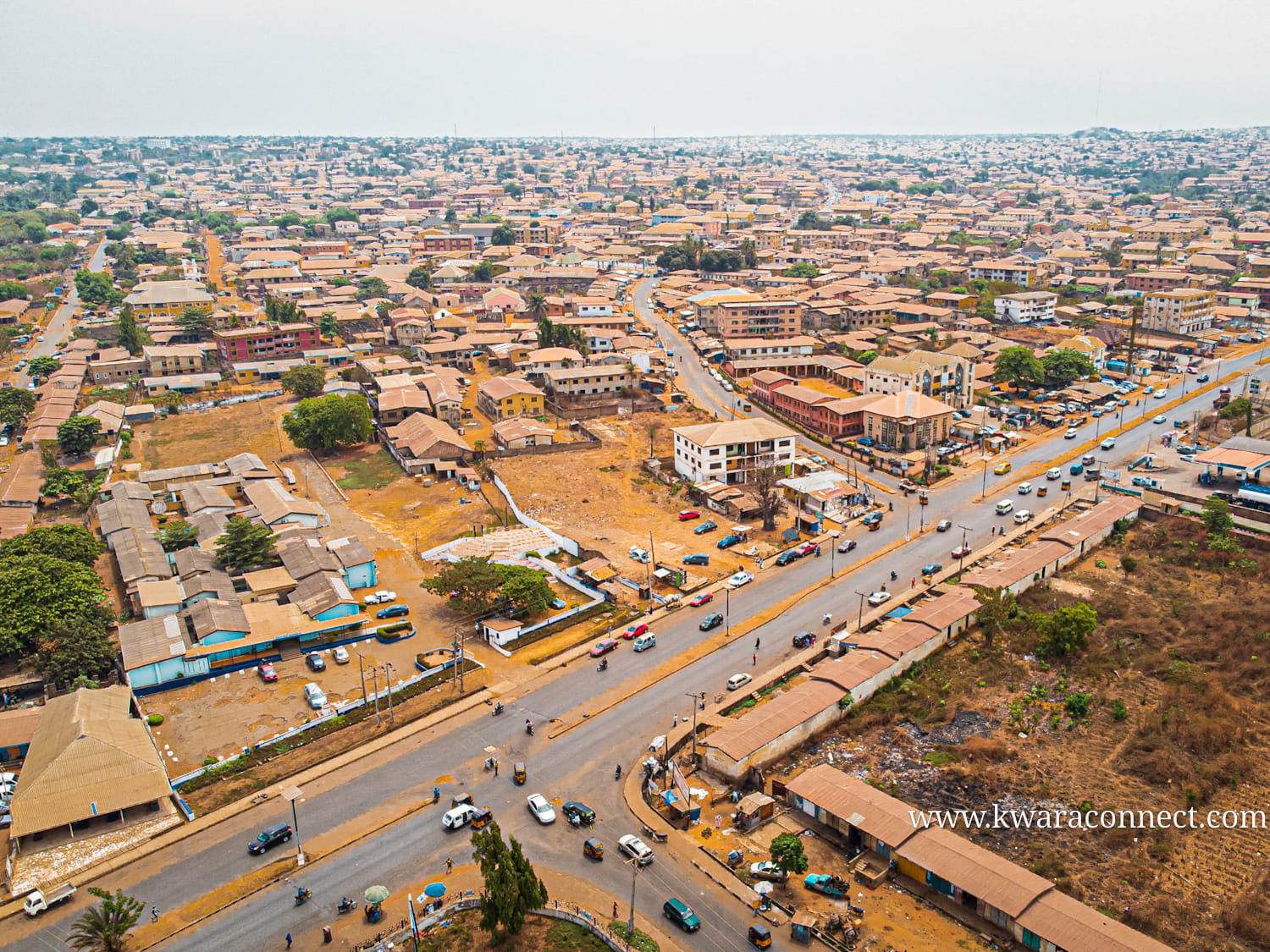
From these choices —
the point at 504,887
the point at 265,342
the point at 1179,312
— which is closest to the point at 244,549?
the point at 504,887

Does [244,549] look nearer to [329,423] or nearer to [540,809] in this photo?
[329,423]

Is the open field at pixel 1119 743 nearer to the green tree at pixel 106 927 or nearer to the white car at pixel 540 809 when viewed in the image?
the white car at pixel 540 809

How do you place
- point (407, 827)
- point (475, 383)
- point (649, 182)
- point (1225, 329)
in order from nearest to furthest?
point (407, 827) < point (475, 383) < point (1225, 329) < point (649, 182)

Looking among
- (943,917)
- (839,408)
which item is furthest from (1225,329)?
(943,917)

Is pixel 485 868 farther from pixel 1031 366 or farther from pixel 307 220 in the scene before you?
pixel 307 220

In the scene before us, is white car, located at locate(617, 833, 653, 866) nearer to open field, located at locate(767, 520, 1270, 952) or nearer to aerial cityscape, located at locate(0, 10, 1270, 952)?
aerial cityscape, located at locate(0, 10, 1270, 952)

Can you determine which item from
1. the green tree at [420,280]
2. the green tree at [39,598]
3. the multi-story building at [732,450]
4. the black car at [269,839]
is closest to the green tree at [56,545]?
the green tree at [39,598]
